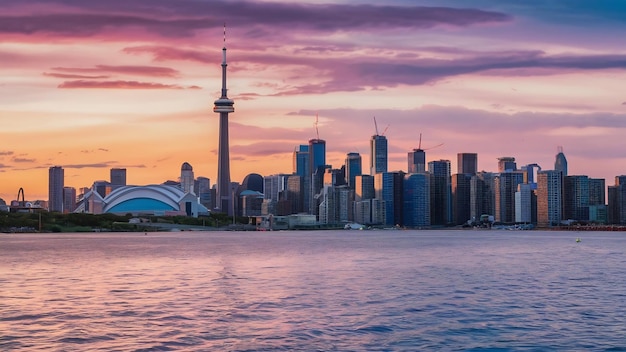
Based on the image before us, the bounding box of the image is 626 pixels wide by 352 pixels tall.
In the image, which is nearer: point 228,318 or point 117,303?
point 228,318

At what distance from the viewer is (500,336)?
3806 centimetres

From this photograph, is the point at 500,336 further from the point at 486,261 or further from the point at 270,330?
the point at 486,261

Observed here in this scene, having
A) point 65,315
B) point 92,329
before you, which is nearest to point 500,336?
point 92,329

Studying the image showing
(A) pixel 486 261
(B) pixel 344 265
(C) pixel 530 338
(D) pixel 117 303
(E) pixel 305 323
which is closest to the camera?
(C) pixel 530 338

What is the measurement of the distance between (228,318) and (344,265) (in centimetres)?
4554

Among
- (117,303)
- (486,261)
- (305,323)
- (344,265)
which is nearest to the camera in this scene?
(305,323)

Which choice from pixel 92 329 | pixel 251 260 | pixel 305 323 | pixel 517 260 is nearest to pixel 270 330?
pixel 305 323

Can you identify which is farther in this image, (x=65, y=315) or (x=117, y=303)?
(x=117, y=303)

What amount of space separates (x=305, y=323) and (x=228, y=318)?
436cm

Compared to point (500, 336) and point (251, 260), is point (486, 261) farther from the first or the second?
point (500, 336)

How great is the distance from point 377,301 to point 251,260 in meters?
48.4

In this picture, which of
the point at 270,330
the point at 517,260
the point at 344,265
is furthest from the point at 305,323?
the point at 517,260

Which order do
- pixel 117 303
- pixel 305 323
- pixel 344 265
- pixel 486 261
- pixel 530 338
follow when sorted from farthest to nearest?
pixel 486 261
pixel 344 265
pixel 117 303
pixel 305 323
pixel 530 338

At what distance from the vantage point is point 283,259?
334 ft
